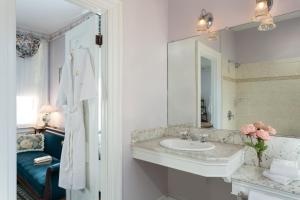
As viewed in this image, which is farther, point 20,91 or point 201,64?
point 20,91

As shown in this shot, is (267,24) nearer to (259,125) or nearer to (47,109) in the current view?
(259,125)

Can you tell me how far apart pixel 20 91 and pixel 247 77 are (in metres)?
3.85

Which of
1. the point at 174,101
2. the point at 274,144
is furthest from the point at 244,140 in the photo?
the point at 174,101

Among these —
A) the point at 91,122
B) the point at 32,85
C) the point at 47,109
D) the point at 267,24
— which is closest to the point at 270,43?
the point at 267,24

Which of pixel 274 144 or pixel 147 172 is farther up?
pixel 274 144

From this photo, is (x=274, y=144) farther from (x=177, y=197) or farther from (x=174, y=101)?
(x=177, y=197)

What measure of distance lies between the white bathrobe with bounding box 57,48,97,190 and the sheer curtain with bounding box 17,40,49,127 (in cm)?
220

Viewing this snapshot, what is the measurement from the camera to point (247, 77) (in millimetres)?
1777

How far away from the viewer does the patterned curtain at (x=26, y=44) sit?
3631mm

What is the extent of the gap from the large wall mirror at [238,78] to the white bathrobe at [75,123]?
3.07 ft

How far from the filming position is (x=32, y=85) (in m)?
3.94

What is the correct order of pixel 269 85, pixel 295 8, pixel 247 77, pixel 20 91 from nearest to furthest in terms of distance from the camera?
pixel 295 8, pixel 269 85, pixel 247 77, pixel 20 91

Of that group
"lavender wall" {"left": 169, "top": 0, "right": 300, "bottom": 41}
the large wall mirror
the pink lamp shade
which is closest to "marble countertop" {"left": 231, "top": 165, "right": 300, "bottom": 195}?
the large wall mirror

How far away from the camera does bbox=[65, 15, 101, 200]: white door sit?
5.96ft
